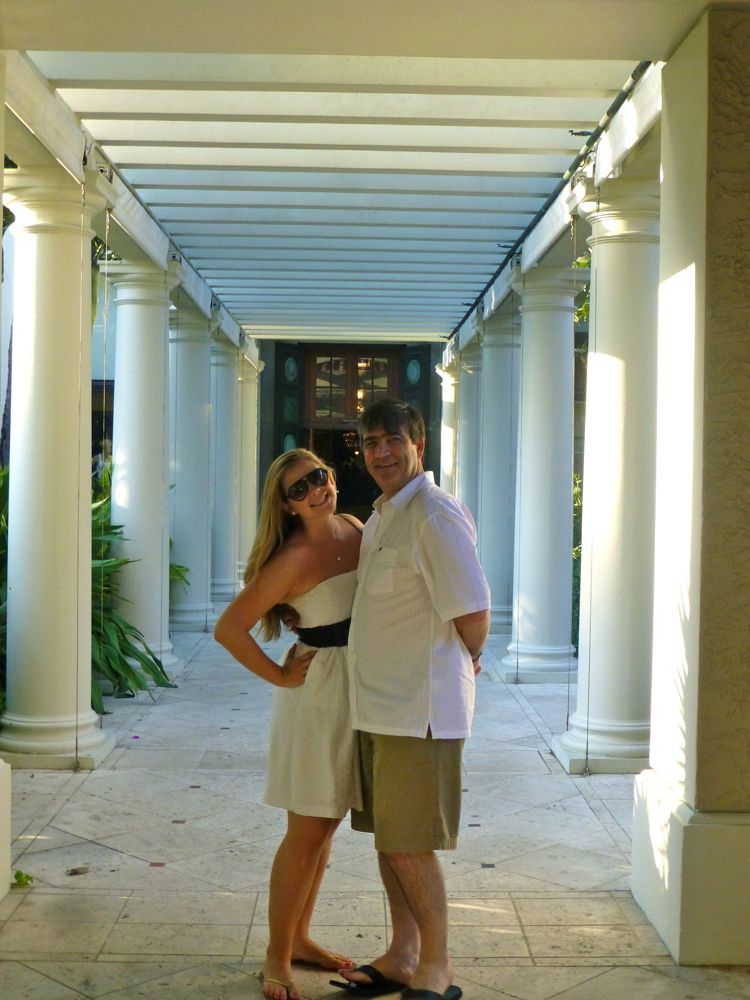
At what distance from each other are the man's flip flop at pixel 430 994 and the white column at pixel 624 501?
3.13 metres

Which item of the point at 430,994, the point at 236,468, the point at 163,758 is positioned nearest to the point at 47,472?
the point at 163,758

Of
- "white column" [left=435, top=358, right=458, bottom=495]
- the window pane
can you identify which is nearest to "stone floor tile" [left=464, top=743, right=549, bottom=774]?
"white column" [left=435, top=358, right=458, bottom=495]

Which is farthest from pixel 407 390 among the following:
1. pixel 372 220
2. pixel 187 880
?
pixel 187 880

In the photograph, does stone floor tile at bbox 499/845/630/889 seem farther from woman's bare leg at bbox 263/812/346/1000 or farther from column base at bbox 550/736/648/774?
woman's bare leg at bbox 263/812/346/1000

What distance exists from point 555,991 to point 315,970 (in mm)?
769

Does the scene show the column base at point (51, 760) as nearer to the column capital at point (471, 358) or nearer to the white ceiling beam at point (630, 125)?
the white ceiling beam at point (630, 125)

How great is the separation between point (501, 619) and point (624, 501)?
6367 millimetres

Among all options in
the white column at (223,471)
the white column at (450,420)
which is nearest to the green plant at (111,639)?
the white column at (223,471)

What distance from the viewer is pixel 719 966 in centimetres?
390

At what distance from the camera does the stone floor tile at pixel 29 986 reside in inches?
143

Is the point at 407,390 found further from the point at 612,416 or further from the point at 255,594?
the point at 255,594

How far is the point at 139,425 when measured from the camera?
31.2 feet

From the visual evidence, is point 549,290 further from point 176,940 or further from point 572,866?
point 176,940

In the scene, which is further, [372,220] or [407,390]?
[407,390]
